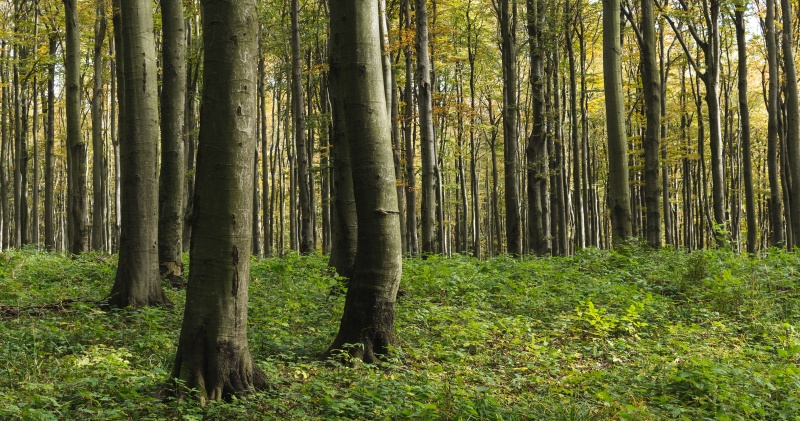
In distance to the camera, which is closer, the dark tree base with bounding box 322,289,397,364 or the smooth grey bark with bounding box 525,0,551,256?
the dark tree base with bounding box 322,289,397,364

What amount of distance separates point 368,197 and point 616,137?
25.5 ft

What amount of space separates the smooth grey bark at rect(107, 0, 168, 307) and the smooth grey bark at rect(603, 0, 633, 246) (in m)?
8.30

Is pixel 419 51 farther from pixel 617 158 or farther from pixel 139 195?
pixel 139 195

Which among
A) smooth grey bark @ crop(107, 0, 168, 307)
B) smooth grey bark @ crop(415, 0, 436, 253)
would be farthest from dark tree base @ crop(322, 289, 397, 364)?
smooth grey bark @ crop(415, 0, 436, 253)

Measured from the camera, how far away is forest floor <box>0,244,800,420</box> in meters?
4.02

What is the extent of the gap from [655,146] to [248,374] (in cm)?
1137

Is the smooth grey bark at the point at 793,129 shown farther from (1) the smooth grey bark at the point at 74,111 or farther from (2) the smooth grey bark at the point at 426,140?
(1) the smooth grey bark at the point at 74,111

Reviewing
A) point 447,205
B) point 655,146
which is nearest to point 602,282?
point 655,146

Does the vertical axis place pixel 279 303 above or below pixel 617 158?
below

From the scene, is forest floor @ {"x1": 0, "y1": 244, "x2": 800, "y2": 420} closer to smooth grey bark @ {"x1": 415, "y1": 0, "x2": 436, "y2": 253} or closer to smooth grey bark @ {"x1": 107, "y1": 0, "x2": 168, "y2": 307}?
smooth grey bark @ {"x1": 107, "y1": 0, "x2": 168, "y2": 307}

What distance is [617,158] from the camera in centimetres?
1140

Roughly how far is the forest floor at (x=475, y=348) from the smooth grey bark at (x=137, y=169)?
0.54 m

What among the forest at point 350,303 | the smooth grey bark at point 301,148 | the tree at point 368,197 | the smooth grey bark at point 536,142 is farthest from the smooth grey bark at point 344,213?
the smooth grey bark at point 301,148

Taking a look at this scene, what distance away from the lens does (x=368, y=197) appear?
529 cm
